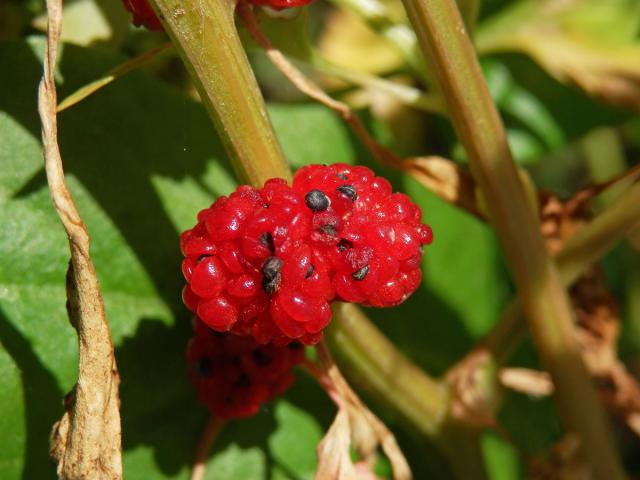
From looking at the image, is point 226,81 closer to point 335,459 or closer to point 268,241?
point 268,241

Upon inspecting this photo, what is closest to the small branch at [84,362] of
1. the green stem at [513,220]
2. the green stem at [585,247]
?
the green stem at [513,220]

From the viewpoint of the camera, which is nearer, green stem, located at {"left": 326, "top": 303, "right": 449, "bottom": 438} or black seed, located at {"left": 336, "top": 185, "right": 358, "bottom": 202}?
black seed, located at {"left": 336, "top": 185, "right": 358, "bottom": 202}

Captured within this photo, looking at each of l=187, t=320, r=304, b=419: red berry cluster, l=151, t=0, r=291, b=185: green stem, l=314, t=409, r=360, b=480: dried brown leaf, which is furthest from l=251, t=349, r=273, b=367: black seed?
l=151, t=0, r=291, b=185: green stem

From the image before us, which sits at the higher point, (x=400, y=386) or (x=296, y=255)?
(x=296, y=255)

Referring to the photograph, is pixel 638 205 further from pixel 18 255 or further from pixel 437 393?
pixel 18 255

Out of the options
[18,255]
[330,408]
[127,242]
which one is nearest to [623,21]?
[330,408]

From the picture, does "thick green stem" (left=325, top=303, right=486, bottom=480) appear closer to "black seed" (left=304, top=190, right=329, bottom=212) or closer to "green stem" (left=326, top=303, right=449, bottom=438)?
"green stem" (left=326, top=303, right=449, bottom=438)

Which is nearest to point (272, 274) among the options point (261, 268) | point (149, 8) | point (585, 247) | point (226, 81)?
point (261, 268)
